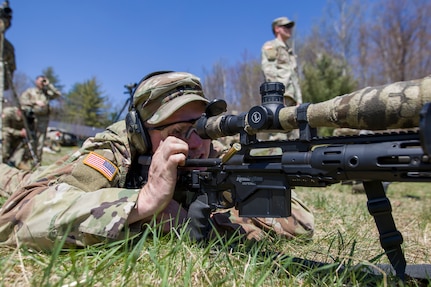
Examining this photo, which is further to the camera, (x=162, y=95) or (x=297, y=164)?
(x=162, y=95)

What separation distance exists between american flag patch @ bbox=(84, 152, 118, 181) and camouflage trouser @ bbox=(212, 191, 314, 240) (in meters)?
0.76

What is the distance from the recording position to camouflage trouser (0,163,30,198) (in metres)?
4.01

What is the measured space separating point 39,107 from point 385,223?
10084 mm

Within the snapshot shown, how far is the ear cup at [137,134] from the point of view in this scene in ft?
8.60

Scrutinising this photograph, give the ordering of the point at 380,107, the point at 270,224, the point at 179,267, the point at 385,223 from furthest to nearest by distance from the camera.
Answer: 1. the point at 270,224
2. the point at 385,223
3. the point at 179,267
4. the point at 380,107

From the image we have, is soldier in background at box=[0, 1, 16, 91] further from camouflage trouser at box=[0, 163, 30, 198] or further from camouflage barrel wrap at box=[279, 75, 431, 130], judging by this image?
camouflage barrel wrap at box=[279, 75, 431, 130]

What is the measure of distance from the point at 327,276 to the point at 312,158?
0.54m

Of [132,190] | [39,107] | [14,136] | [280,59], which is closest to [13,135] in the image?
[14,136]

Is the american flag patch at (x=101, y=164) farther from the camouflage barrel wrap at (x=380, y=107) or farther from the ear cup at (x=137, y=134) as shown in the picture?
the camouflage barrel wrap at (x=380, y=107)

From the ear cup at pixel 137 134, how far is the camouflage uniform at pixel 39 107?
8.49 metres

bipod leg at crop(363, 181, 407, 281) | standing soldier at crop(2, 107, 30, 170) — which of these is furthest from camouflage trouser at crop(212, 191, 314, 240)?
standing soldier at crop(2, 107, 30, 170)

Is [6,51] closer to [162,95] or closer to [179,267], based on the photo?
[162,95]

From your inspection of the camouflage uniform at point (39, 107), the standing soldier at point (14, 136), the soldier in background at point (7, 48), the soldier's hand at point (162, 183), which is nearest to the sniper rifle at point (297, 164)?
the soldier's hand at point (162, 183)

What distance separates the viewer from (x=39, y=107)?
1019cm
